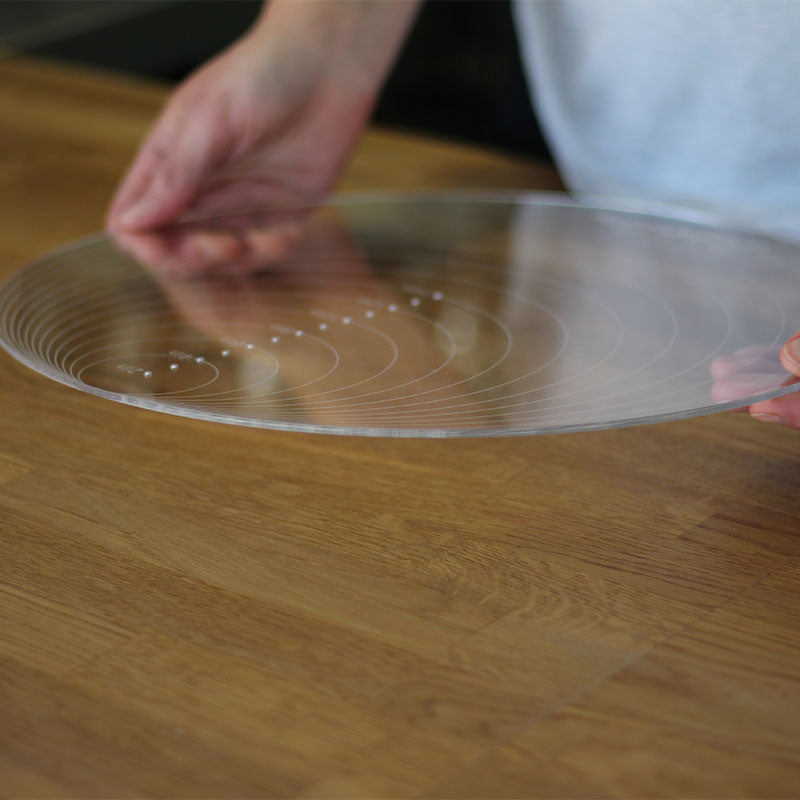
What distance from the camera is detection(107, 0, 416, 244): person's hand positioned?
692mm

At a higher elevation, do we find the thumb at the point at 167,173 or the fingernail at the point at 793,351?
the thumb at the point at 167,173

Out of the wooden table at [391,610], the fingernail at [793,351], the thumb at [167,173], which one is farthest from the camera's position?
the thumb at [167,173]

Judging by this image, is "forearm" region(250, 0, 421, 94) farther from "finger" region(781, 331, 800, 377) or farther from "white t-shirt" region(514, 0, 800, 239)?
"finger" region(781, 331, 800, 377)

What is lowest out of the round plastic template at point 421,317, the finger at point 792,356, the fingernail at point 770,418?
the fingernail at point 770,418

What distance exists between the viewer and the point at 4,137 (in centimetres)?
92

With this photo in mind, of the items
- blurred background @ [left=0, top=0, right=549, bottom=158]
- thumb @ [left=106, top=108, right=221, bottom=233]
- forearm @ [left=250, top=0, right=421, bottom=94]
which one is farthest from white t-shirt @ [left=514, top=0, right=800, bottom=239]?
blurred background @ [left=0, top=0, right=549, bottom=158]

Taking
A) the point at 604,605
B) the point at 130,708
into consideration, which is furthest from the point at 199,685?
the point at 604,605

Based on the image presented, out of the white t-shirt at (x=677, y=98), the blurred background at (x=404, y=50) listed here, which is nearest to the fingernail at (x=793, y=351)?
the white t-shirt at (x=677, y=98)

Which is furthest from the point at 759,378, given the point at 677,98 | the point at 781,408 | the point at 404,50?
the point at 404,50

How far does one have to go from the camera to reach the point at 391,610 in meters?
0.36

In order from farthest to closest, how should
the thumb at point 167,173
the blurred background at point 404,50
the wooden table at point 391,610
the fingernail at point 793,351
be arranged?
the blurred background at point 404,50 → the thumb at point 167,173 → the fingernail at point 793,351 → the wooden table at point 391,610

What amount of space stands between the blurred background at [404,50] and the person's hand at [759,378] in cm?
85

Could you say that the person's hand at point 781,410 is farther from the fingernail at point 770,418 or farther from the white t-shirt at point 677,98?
the white t-shirt at point 677,98

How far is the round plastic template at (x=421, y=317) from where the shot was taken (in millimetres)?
432
